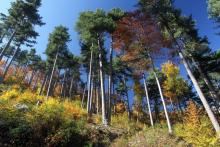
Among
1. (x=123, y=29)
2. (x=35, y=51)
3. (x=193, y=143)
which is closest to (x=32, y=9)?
(x=123, y=29)

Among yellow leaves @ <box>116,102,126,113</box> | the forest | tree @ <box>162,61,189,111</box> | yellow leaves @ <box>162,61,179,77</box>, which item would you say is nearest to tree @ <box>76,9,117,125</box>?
the forest

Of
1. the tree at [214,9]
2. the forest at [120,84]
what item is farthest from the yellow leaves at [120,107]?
the tree at [214,9]

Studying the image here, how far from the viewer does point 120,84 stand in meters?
43.2

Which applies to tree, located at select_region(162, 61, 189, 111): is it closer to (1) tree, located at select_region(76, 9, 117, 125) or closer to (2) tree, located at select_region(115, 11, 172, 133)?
(2) tree, located at select_region(115, 11, 172, 133)

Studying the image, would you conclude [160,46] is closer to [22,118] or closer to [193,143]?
[193,143]

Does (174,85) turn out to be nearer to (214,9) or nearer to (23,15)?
(214,9)

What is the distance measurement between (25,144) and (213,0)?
837 inches

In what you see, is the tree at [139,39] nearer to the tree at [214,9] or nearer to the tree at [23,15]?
the tree at [214,9]

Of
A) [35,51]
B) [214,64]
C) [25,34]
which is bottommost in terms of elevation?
[214,64]

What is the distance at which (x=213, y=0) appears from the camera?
2155 centimetres

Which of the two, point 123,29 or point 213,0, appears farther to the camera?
point 123,29

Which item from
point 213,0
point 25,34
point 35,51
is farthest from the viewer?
point 35,51

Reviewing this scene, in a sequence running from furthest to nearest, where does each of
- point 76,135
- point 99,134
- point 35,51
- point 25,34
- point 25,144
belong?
point 35,51 < point 25,34 < point 99,134 < point 76,135 < point 25,144

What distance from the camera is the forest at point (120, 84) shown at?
1273 centimetres
